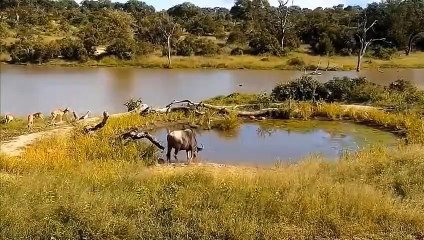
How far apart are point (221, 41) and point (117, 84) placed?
18936 mm

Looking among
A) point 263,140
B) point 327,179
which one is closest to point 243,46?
point 263,140

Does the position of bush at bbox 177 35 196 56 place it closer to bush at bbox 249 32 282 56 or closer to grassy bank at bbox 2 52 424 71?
grassy bank at bbox 2 52 424 71

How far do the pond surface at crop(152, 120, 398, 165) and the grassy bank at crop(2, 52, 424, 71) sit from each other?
799 inches

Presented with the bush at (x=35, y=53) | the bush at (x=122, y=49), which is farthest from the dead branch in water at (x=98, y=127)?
the bush at (x=35, y=53)

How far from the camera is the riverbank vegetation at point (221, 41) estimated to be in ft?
126

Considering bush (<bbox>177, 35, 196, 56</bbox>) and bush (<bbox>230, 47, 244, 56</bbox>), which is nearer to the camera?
bush (<bbox>177, 35, 196, 56</bbox>)

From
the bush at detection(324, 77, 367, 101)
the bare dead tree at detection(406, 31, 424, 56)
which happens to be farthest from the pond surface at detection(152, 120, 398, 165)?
the bare dead tree at detection(406, 31, 424, 56)

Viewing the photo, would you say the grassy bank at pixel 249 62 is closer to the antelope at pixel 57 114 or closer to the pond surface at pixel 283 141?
the pond surface at pixel 283 141

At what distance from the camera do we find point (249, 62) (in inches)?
1485

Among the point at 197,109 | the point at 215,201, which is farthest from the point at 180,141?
the point at 197,109

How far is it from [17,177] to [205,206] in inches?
131

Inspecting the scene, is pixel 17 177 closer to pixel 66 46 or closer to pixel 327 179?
pixel 327 179

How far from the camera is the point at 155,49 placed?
41.7m

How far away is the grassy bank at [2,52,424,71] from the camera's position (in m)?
37.0
